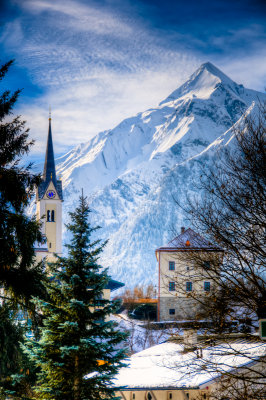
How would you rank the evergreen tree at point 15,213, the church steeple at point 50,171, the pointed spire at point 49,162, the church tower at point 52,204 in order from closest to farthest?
the evergreen tree at point 15,213, the church tower at point 52,204, the church steeple at point 50,171, the pointed spire at point 49,162

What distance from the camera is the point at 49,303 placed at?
1403 centimetres

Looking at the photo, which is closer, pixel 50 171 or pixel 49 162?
pixel 50 171

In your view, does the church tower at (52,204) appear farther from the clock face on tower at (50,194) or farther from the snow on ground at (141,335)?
the snow on ground at (141,335)

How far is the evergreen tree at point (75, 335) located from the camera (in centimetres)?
1448

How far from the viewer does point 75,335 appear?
14930mm

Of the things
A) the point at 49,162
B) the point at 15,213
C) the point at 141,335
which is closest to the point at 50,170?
the point at 49,162

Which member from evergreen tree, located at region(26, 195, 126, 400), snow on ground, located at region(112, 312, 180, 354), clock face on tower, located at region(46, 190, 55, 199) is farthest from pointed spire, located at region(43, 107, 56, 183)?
evergreen tree, located at region(26, 195, 126, 400)

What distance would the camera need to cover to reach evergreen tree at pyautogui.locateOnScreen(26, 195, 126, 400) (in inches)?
570

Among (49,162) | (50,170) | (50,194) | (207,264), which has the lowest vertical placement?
(207,264)

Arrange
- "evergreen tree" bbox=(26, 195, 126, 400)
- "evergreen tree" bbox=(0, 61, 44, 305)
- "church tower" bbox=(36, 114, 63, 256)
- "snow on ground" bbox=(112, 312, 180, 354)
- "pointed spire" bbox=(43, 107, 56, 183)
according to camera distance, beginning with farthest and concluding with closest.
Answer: "pointed spire" bbox=(43, 107, 56, 183) → "church tower" bbox=(36, 114, 63, 256) → "snow on ground" bbox=(112, 312, 180, 354) → "evergreen tree" bbox=(26, 195, 126, 400) → "evergreen tree" bbox=(0, 61, 44, 305)

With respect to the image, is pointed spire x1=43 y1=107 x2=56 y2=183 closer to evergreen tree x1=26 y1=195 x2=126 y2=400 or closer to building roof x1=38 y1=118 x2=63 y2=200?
building roof x1=38 y1=118 x2=63 y2=200

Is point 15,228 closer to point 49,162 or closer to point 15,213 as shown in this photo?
point 15,213

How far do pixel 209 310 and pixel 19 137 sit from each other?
4.84 metres

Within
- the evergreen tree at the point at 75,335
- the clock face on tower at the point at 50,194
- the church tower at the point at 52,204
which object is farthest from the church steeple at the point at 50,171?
the evergreen tree at the point at 75,335
